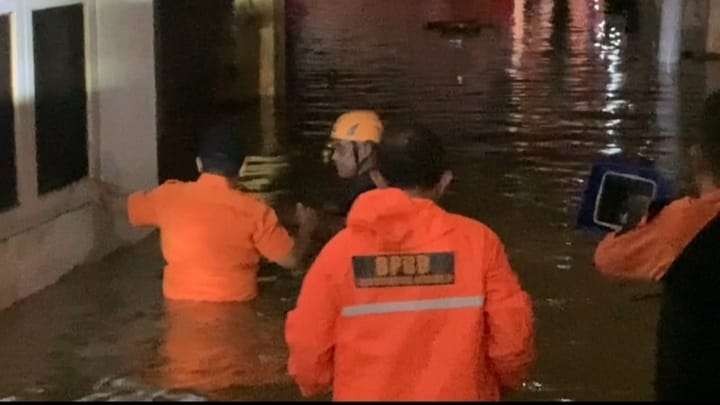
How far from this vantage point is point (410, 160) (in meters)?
2.80

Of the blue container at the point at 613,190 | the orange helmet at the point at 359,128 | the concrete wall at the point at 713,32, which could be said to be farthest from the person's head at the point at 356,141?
the concrete wall at the point at 713,32

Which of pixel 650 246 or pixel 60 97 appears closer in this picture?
pixel 650 246

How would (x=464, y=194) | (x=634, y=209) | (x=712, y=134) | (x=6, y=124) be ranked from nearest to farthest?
1. (x=712, y=134)
2. (x=634, y=209)
3. (x=6, y=124)
4. (x=464, y=194)

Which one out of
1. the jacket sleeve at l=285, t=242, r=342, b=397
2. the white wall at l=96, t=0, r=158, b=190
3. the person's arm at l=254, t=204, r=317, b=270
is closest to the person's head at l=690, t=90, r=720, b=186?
the jacket sleeve at l=285, t=242, r=342, b=397

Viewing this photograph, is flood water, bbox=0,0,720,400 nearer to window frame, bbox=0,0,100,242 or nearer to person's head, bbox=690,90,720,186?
window frame, bbox=0,0,100,242

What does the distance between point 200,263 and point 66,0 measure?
3.91 feet

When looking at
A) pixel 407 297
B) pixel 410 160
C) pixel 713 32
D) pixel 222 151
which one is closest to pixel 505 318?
pixel 407 297

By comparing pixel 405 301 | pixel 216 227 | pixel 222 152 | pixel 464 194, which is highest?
pixel 222 152

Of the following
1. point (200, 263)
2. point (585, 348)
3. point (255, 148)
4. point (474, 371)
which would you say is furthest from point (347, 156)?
point (255, 148)

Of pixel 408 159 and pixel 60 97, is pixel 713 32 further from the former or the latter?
pixel 408 159

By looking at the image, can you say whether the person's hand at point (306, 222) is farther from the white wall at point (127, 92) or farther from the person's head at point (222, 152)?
the white wall at point (127, 92)

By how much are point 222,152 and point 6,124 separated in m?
0.80

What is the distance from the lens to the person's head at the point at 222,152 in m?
4.51

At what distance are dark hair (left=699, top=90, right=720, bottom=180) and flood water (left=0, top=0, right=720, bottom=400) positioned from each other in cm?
59
